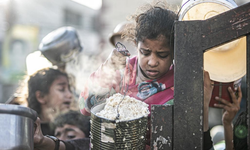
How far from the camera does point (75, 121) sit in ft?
10.5

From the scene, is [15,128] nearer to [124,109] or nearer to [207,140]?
[124,109]

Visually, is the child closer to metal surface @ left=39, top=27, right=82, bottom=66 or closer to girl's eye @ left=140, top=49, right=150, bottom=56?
metal surface @ left=39, top=27, right=82, bottom=66

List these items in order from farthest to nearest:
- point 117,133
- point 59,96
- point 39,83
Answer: point 39,83 → point 59,96 → point 117,133

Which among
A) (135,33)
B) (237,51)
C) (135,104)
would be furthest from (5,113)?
(237,51)

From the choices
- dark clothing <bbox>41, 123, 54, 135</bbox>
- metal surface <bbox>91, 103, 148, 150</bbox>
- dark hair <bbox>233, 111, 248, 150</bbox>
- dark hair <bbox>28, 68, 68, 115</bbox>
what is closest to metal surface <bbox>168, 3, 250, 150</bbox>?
metal surface <bbox>91, 103, 148, 150</bbox>

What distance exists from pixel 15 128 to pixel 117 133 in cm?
61

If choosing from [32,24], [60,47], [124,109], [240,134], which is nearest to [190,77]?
[124,109]

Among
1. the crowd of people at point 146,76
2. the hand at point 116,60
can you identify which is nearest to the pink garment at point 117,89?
the crowd of people at point 146,76

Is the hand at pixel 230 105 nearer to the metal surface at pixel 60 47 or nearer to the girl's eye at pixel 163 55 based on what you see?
the girl's eye at pixel 163 55

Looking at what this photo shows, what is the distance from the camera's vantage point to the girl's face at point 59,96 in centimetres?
358

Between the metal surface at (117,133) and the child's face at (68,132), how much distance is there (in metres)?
1.65

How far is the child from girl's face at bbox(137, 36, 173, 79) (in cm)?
193

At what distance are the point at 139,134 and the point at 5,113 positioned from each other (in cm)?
81

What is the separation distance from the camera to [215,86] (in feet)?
7.89
